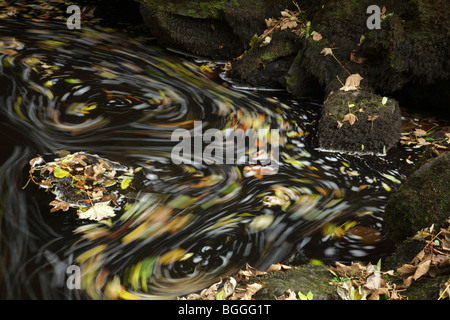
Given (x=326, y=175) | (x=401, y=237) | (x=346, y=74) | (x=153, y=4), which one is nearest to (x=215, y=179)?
(x=326, y=175)

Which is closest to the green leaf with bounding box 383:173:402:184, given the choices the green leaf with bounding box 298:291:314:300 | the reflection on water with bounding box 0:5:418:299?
the reflection on water with bounding box 0:5:418:299

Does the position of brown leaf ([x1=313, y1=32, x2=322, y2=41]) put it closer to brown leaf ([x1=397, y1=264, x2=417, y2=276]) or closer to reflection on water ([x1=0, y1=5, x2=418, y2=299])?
reflection on water ([x1=0, y1=5, x2=418, y2=299])

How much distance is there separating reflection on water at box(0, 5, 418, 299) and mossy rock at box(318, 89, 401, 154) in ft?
0.53

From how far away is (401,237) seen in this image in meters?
3.78

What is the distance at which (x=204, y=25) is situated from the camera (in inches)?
304

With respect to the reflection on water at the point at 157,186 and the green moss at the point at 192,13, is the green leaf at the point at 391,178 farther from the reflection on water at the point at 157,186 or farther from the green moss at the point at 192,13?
the green moss at the point at 192,13

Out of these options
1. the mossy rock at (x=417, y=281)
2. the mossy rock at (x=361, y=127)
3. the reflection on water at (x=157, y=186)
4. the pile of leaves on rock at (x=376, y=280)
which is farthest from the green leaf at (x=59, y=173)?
the mossy rock at (x=417, y=281)

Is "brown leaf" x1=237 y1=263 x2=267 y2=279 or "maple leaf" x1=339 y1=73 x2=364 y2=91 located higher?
"maple leaf" x1=339 y1=73 x2=364 y2=91

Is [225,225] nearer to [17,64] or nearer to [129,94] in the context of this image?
[129,94]

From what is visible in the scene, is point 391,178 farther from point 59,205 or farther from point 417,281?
point 59,205

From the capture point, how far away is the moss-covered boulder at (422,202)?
3490 mm

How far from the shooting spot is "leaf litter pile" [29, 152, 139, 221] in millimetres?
4223

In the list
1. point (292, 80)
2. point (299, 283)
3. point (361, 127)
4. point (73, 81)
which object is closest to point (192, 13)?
point (292, 80)

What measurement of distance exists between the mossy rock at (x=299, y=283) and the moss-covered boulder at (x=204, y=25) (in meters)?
4.97
